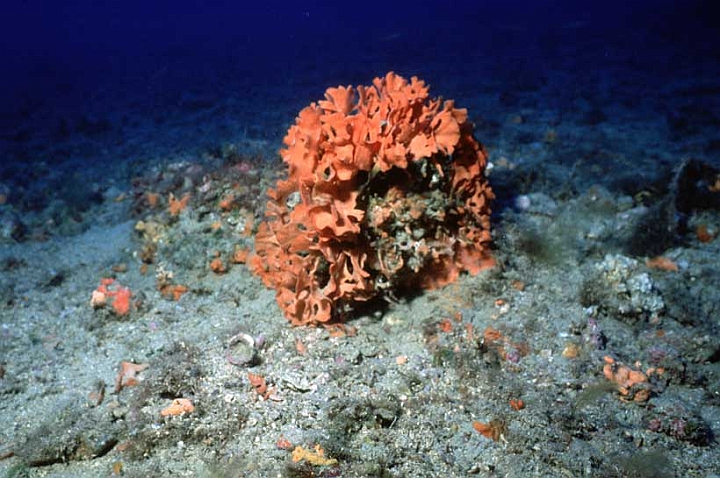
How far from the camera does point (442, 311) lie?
4758 mm

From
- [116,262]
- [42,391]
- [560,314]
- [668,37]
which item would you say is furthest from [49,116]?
[668,37]

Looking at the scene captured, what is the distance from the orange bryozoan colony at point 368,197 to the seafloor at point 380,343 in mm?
429

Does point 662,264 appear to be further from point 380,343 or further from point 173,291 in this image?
point 173,291

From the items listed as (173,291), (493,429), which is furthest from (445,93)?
→ (493,429)

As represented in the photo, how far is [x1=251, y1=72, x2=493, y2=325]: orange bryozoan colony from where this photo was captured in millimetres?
4258

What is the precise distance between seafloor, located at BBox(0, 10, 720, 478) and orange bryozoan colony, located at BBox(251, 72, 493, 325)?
0.43 m

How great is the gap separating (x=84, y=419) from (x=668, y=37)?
28110 mm

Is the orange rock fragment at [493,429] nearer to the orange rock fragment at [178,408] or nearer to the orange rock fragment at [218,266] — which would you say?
the orange rock fragment at [178,408]

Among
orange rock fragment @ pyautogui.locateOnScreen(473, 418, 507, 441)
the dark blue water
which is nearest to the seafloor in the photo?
orange rock fragment @ pyautogui.locateOnScreen(473, 418, 507, 441)

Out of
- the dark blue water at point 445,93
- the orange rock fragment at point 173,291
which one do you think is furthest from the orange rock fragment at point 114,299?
the dark blue water at point 445,93

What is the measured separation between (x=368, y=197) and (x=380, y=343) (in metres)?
1.42

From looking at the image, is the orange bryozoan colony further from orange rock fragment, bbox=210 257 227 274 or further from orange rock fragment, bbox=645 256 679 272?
orange rock fragment, bbox=645 256 679 272

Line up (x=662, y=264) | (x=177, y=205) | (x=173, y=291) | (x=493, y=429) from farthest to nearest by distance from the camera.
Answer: (x=177, y=205), (x=173, y=291), (x=662, y=264), (x=493, y=429)

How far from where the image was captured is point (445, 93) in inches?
646
